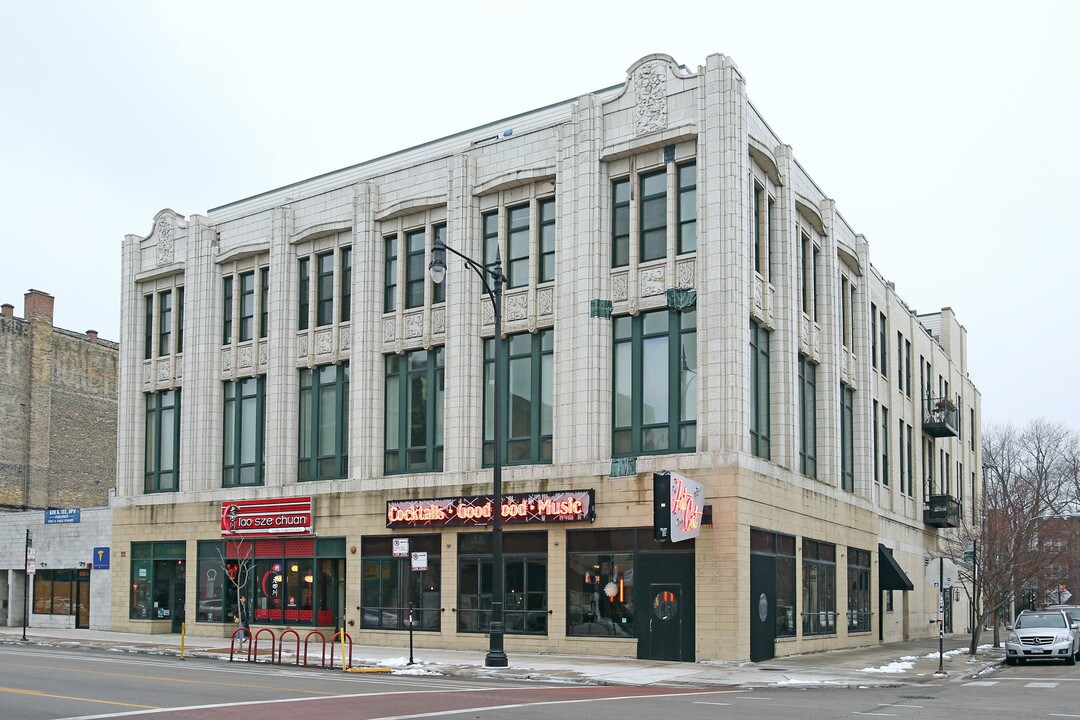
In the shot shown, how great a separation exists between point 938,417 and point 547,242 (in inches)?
1091

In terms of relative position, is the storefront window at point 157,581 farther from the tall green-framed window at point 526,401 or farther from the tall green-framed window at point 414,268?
the tall green-framed window at point 526,401

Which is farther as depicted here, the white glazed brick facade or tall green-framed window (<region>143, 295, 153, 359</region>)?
tall green-framed window (<region>143, 295, 153, 359</region>)

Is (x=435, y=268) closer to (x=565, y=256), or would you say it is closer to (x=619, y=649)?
(x=565, y=256)

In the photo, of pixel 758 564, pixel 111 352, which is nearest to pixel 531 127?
pixel 758 564

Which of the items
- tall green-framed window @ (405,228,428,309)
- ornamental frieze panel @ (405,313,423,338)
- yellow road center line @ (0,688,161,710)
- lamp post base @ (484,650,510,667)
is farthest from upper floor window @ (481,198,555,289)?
yellow road center line @ (0,688,161,710)

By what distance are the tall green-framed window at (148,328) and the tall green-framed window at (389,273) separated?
41.2ft

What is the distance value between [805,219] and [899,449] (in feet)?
50.3

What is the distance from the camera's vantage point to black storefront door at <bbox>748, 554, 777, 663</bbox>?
3100 cm

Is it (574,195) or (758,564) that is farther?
(574,195)

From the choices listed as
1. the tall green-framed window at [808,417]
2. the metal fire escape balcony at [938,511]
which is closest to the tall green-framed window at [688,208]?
the tall green-framed window at [808,417]

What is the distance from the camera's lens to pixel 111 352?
220 ft

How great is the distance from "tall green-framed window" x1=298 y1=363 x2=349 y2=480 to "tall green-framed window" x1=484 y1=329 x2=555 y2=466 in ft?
20.2

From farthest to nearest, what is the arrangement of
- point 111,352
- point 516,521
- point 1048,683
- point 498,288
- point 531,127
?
1. point 111,352
2. point 531,127
3. point 516,521
4. point 498,288
5. point 1048,683

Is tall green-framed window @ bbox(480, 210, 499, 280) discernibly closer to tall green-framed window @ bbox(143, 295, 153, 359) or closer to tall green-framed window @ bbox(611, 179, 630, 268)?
tall green-framed window @ bbox(611, 179, 630, 268)
